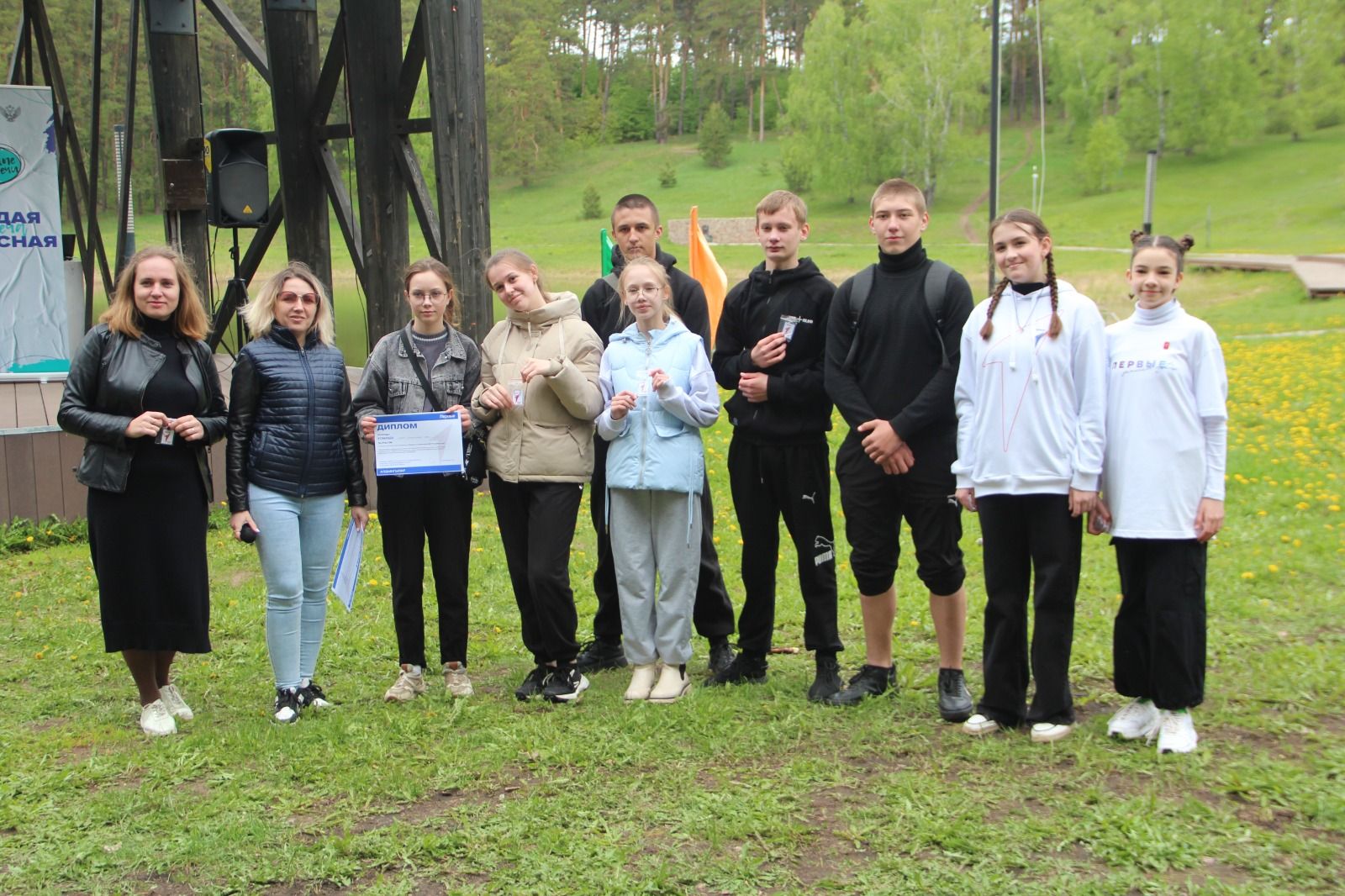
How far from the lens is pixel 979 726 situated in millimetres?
4555

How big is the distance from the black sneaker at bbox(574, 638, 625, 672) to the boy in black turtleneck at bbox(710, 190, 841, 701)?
83cm

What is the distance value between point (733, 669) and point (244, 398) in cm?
231

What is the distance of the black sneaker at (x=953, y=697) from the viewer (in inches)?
185

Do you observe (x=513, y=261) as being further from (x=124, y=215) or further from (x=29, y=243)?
(x=29, y=243)

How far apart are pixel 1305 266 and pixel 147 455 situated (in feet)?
89.6

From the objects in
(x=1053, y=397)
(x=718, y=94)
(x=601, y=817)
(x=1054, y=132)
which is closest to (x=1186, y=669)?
(x=1053, y=397)

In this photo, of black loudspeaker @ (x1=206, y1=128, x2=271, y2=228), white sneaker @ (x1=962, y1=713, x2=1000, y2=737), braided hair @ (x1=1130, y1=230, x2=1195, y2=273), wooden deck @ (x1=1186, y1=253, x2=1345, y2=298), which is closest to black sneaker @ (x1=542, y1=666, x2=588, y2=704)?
white sneaker @ (x1=962, y1=713, x2=1000, y2=737)

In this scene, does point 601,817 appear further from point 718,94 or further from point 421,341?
point 718,94

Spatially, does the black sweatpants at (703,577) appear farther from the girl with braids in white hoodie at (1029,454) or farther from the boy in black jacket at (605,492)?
the girl with braids in white hoodie at (1029,454)

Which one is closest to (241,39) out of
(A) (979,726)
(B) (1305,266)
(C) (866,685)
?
(C) (866,685)

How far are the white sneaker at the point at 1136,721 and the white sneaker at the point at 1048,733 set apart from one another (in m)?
0.16

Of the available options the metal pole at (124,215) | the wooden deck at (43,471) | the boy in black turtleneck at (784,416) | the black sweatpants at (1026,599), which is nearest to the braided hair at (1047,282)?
the black sweatpants at (1026,599)

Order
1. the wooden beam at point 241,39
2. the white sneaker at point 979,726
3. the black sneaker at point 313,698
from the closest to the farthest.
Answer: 1. the white sneaker at point 979,726
2. the black sneaker at point 313,698
3. the wooden beam at point 241,39

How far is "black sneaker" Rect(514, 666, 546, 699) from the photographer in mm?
5180
